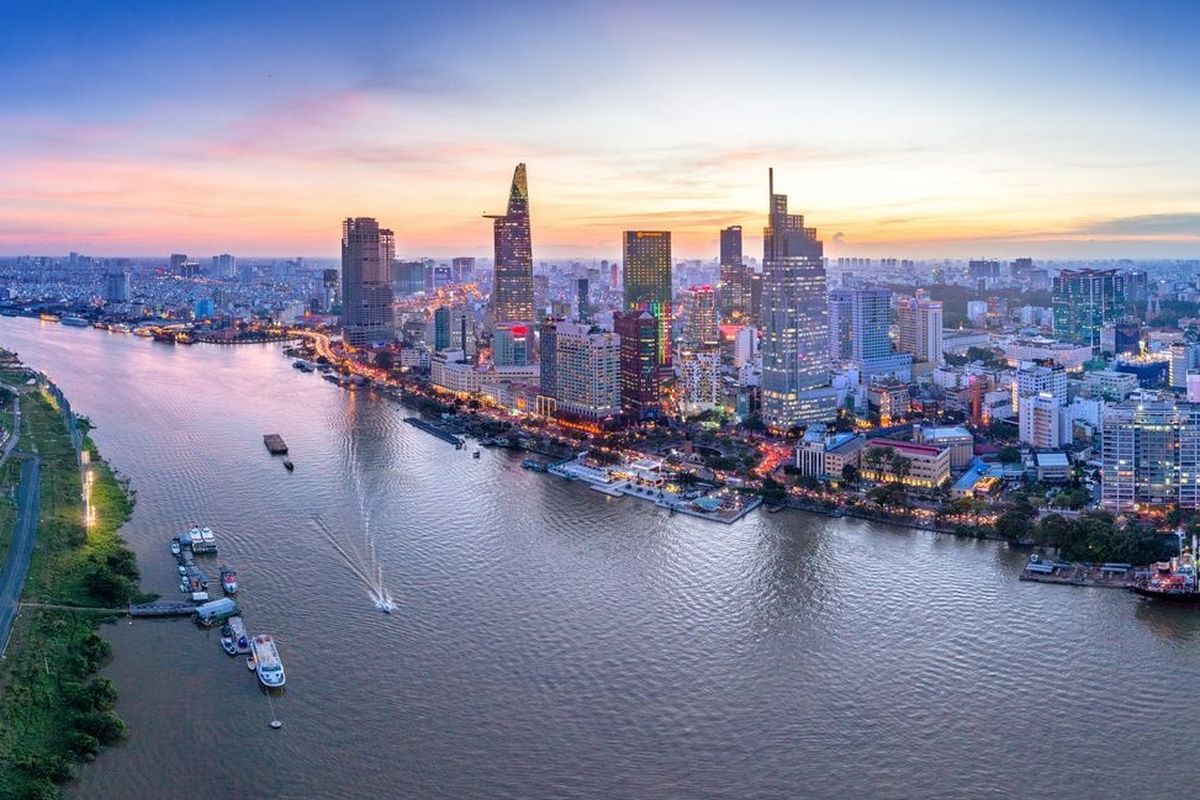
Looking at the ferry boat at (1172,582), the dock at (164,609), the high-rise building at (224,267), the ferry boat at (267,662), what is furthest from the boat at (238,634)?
the high-rise building at (224,267)

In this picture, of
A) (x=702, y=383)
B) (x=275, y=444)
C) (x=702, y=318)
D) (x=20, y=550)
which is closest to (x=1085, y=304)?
(x=702, y=318)

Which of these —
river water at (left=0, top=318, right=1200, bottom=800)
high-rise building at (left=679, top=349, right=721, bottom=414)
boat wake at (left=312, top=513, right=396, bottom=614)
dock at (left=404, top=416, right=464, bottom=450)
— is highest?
high-rise building at (left=679, top=349, right=721, bottom=414)

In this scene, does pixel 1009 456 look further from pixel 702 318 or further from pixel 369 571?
pixel 702 318

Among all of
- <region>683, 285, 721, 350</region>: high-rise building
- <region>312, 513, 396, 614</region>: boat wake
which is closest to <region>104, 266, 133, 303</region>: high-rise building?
<region>683, 285, 721, 350</region>: high-rise building

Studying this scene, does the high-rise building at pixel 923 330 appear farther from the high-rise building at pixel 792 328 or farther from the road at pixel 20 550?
the road at pixel 20 550

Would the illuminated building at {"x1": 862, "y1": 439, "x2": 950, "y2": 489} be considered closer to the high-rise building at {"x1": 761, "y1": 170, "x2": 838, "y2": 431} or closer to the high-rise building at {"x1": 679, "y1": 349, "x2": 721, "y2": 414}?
the high-rise building at {"x1": 761, "y1": 170, "x2": 838, "y2": 431}

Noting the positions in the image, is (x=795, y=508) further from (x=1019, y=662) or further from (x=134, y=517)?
(x=134, y=517)

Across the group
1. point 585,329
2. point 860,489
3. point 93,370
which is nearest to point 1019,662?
point 860,489
